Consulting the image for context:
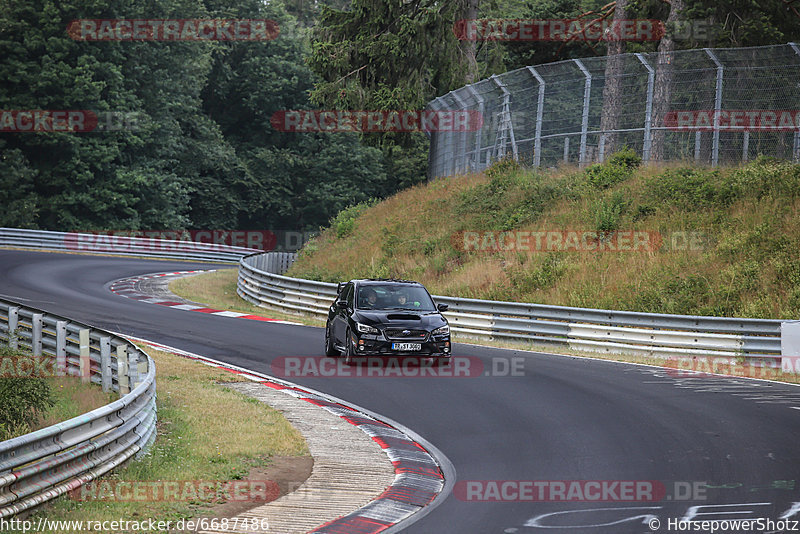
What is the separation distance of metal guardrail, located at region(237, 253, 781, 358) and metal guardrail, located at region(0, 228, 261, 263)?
→ 2503cm

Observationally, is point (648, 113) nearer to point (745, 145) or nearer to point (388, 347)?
point (745, 145)

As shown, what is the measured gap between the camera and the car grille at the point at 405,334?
17.6 meters

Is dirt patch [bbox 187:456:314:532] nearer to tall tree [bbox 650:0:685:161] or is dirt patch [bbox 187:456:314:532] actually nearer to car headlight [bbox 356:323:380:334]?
car headlight [bbox 356:323:380:334]

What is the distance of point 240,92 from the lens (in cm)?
6950

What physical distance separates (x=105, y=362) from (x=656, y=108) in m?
20.0

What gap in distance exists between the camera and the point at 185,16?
58438 millimetres

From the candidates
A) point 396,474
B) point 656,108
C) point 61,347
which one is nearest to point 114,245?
point 656,108

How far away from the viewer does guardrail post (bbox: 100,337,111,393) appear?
13.7 meters

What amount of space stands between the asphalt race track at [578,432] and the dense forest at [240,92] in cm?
1815

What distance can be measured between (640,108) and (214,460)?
71.9ft

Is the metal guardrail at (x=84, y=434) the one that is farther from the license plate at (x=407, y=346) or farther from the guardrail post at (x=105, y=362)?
the license plate at (x=407, y=346)

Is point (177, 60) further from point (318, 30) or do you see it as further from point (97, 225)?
point (318, 30)

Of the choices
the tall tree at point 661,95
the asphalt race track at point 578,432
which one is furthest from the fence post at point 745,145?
the asphalt race track at point 578,432

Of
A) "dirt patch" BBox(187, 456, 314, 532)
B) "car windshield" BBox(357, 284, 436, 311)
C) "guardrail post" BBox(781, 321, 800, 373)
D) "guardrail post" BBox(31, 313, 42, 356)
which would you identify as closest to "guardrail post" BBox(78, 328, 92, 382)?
"guardrail post" BBox(31, 313, 42, 356)
